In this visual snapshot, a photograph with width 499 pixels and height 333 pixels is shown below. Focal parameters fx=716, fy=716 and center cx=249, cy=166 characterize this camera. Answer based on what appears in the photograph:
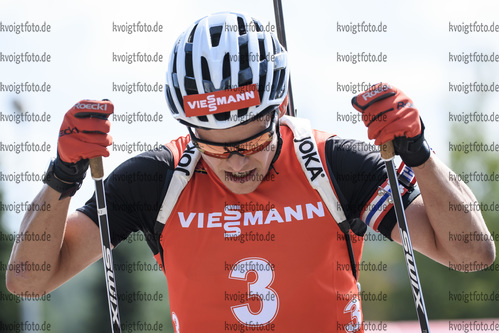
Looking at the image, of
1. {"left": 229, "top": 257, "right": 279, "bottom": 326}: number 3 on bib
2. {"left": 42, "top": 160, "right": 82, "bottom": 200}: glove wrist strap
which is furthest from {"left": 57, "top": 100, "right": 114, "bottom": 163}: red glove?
{"left": 229, "top": 257, "right": 279, "bottom": 326}: number 3 on bib

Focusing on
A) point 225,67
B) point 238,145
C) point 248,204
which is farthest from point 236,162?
point 225,67

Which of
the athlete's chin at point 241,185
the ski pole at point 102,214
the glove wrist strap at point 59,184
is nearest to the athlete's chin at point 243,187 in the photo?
the athlete's chin at point 241,185

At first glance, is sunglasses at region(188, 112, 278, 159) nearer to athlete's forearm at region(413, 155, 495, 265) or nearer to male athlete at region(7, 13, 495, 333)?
male athlete at region(7, 13, 495, 333)

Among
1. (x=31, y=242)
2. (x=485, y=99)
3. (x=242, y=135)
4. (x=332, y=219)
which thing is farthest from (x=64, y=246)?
(x=485, y=99)

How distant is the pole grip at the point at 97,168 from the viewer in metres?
4.12

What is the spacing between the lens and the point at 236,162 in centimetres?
410

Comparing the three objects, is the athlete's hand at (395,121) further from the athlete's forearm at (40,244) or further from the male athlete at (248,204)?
the athlete's forearm at (40,244)

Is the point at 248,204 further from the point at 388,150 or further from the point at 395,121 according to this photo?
the point at 395,121

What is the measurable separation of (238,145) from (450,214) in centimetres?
122

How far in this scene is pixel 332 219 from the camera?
13.3ft

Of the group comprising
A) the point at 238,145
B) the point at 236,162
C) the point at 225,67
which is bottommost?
the point at 236,162

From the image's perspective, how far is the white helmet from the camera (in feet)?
13.5

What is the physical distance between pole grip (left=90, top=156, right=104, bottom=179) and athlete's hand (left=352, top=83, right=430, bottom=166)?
150cm

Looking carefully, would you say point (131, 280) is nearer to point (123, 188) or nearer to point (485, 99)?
point (485, 99)
